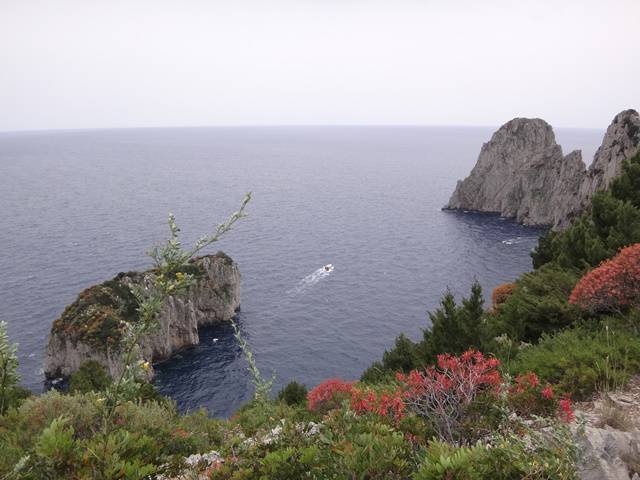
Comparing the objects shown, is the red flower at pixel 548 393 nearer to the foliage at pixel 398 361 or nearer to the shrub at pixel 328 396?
the shrub at pixel 328 396

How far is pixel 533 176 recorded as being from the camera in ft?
427

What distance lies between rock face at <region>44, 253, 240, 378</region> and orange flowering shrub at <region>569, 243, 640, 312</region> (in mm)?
35792

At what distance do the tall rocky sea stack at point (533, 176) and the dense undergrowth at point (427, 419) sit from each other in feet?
305

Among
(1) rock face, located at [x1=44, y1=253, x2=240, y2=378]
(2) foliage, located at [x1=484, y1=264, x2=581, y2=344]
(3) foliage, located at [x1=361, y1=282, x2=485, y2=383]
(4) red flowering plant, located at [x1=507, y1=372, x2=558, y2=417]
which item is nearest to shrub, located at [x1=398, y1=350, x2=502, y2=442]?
(4) red flowering plant, located at [x1=507, y1=372, x2=558, y2=417]

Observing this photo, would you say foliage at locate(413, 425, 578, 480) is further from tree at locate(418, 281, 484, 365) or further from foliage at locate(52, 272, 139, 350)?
foliage at locate(52, 272, 139, 350)

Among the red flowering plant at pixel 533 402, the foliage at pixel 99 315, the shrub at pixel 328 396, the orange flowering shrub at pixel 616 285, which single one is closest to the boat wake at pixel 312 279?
the foliage at pixel 99 315

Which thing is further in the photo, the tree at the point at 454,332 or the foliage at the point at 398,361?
the foliage at the point at 398,361

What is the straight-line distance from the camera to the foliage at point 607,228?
1001 inches

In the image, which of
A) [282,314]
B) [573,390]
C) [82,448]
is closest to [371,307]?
[282,314]

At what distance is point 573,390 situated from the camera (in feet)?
39.1

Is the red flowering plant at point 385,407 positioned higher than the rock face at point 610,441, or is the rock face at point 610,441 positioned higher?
the rock face at point 610,441

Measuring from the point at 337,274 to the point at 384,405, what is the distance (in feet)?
243

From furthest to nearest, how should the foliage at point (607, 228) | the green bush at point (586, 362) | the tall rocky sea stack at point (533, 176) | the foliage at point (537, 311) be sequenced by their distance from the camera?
the tall rocky sea stack at point (533, 176) < the foliage at point (607, 228) < the foliage at point (537, 311) < the green bush at point (586, 362)

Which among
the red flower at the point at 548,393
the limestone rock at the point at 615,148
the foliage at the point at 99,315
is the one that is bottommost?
the foliage at the point at 99,315
